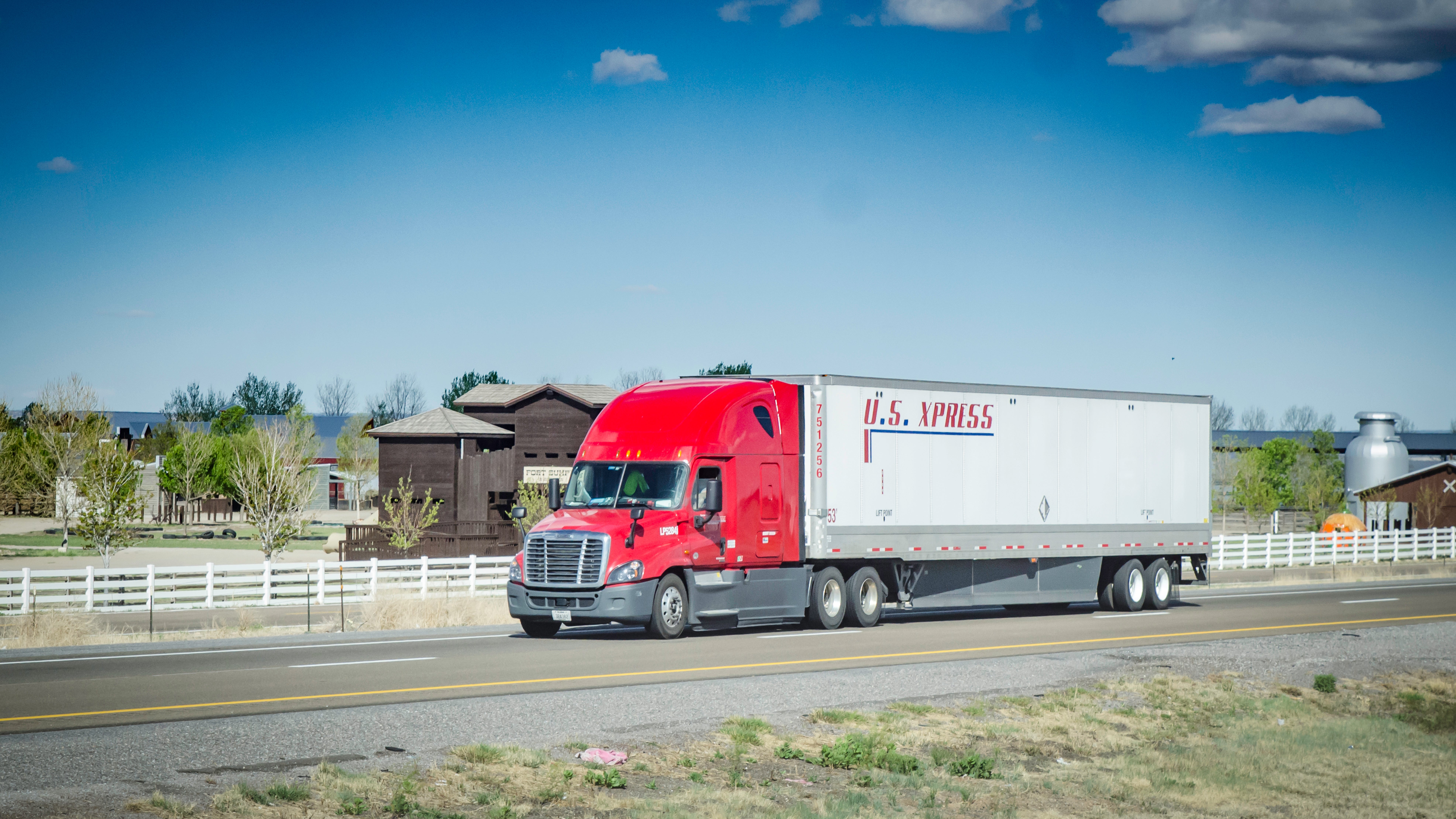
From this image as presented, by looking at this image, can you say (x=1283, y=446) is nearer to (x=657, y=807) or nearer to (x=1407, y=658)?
(x=1407, y=658)

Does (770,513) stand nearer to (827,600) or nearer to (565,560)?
(827,600)

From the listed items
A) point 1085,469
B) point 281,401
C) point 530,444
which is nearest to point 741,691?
point 1085,469

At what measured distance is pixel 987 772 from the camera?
10.4m

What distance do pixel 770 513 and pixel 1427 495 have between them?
187 feet

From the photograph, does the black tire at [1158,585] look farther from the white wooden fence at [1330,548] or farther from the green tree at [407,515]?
the green tree at [407,515]

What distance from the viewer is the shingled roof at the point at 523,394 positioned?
56781 mm

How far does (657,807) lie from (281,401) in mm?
175722

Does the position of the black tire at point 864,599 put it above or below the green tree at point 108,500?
below

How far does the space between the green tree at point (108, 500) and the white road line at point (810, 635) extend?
2514 centimetres

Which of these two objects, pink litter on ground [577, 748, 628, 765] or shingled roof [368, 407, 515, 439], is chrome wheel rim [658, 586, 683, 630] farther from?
shingled roof [368, 407, 515, 439]

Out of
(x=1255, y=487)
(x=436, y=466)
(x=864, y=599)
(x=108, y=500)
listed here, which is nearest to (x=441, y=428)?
(x=436, y=466)

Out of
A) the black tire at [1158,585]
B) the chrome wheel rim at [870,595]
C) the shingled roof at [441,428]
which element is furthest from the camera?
the shingled roof at [441,428]

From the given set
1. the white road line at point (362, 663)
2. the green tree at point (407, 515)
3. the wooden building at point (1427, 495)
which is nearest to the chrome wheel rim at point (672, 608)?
the white road line at point (362, 663)

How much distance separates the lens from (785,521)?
21.2 m
